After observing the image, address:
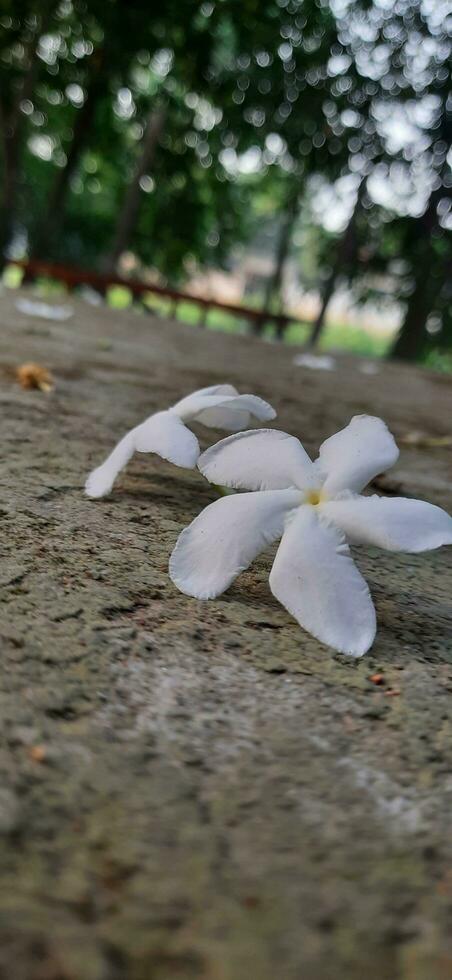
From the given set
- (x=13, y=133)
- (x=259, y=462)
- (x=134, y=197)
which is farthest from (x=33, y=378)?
(x=134, y=197)

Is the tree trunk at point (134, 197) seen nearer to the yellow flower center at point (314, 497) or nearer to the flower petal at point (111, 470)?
the flower petal at point (111, 470)

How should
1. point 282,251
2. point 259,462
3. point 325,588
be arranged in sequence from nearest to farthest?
1. point 325,588
2. point 259,462
3. point 282,251

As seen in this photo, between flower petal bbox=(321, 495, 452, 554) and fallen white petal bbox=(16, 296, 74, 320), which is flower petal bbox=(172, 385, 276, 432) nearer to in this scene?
flower petal bbox=(321, 495, 452, 554)

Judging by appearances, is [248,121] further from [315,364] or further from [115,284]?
[315,364]

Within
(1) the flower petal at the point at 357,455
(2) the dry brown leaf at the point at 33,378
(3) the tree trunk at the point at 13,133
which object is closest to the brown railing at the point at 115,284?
(3) the tree trunk at the point at 13,133

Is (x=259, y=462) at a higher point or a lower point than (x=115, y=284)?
higher

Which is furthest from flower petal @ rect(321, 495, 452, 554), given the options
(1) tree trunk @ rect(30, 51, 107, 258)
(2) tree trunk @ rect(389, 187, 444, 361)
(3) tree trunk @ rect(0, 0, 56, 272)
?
(2) tree trunk @ rect(389, 187, 444, 361)

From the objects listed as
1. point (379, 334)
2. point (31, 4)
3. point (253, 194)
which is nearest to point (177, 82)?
point (31, 4)
